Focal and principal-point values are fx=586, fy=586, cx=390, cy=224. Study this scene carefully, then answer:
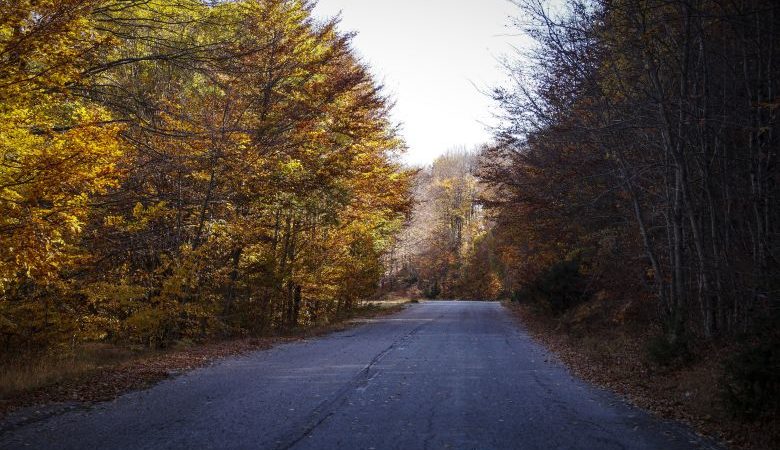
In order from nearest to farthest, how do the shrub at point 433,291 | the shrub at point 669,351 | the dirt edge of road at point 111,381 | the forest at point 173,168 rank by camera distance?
the dirt edge of road at point 111,381
the forest at point 173,168
the shrub at point 669,351
the shrub at point 433,291

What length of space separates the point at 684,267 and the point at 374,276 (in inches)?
733

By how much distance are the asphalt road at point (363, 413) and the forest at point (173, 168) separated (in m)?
3.04

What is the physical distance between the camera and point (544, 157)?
19.0 m

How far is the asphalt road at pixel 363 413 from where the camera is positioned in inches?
245

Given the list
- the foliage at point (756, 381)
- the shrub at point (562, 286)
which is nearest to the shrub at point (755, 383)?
the foliage at point (756, 381)

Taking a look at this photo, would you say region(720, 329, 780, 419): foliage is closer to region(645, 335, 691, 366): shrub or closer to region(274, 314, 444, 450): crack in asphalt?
region(645, 335, 691, 366): shrub

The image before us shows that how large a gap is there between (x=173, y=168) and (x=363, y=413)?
814 cm

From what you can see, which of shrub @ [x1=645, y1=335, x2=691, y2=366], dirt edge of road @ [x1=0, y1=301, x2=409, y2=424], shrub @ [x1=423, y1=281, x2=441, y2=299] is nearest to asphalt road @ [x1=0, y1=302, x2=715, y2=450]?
dirt edge of road @ [x1=0, y1=301, x2=409, y2=424]

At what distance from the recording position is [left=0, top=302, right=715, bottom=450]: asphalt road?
20.4 ft

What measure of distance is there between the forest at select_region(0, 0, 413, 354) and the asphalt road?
3.04 meters

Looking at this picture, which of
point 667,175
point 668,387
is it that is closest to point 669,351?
point 668,387

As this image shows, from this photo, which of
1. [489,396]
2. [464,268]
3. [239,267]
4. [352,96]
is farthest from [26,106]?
[464,268]

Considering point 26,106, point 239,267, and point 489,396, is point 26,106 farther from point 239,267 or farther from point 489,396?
point 239,267

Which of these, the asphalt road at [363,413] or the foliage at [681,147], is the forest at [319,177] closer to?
the foliage at [681,147]
